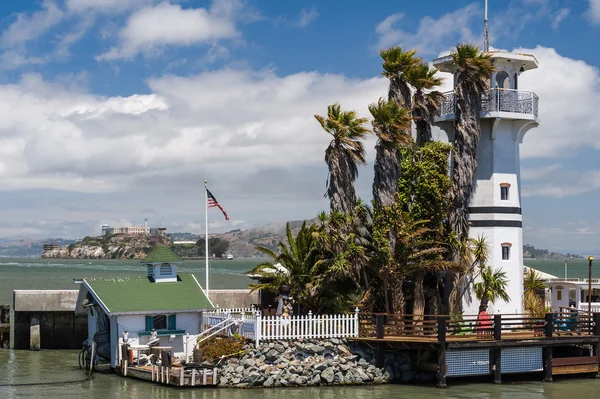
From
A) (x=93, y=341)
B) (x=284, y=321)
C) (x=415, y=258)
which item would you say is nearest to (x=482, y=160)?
(x=415, y=258)

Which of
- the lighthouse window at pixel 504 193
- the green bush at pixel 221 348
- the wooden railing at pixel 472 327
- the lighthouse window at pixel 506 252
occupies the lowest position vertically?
the green bush at pixel 221 348

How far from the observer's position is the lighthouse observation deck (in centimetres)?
3697

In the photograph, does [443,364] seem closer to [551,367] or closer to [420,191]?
[551,367]

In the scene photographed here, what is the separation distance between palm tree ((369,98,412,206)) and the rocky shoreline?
6214 mm

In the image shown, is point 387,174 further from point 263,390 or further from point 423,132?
point 263,390

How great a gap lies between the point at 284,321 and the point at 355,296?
3.76m

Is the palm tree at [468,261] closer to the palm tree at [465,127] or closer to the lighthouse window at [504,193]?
the palm tree at [465,127]

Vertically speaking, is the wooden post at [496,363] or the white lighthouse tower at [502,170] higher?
the white lighthouse tower at [502,170]

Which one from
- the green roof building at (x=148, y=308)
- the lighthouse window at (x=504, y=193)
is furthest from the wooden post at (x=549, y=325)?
the green roof building at (x=148, y=308)

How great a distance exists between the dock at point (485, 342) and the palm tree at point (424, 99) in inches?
338

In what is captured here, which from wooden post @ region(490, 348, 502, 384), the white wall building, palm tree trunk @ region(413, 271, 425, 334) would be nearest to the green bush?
palm tree trunk @ region(413, 271, 425, 334)

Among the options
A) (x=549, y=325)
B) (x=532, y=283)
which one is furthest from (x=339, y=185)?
(x=532, y=283)

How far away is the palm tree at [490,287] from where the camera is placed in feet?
119

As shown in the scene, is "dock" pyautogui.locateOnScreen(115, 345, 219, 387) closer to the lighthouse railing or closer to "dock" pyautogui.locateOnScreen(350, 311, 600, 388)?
"dock" pyautogui.locateOnScreen(350, 311, 600, 388)
